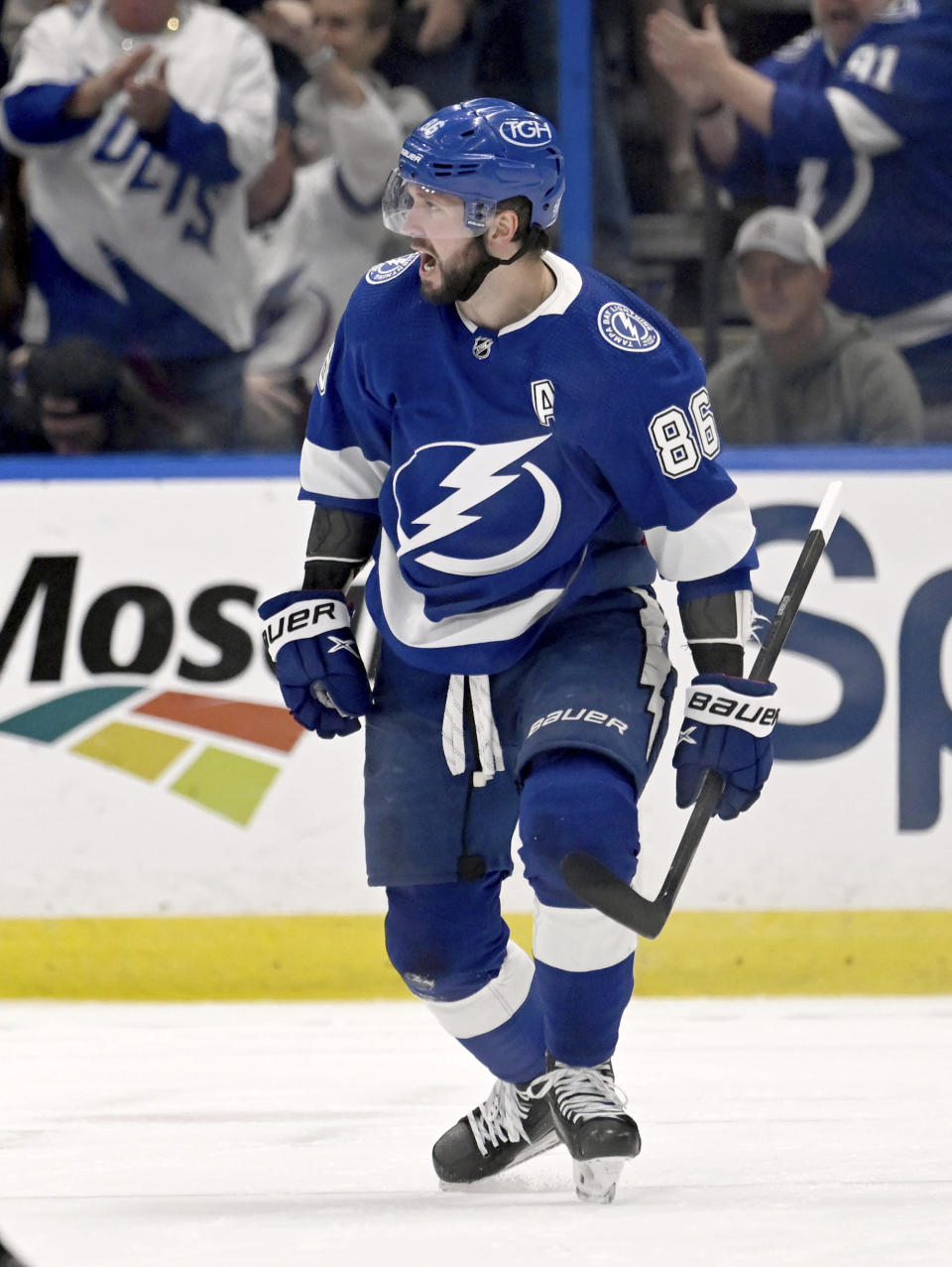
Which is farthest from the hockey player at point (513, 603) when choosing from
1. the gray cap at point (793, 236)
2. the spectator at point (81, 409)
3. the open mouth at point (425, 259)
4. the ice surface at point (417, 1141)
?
the gray cap at point (793, 236)

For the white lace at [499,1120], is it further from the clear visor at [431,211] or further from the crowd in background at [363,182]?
the crowd in background at [363,182]

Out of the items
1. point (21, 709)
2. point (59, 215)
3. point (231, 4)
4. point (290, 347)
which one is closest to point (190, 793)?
point (21, 709)

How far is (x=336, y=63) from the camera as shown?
411 cm

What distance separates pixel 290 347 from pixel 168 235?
0.34 m

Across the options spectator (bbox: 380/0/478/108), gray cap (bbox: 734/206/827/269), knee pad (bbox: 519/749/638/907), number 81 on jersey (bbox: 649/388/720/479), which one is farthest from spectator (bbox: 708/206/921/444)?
knee pad (bbox: 519/749/638/907)

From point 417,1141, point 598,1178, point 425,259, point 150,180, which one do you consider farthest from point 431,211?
point 150,180

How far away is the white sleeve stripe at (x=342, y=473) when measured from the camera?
2.46m

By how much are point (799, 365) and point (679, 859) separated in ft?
6.53

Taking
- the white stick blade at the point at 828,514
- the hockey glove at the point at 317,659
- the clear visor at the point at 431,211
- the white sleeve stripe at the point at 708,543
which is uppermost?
the clear visor at the point at 431,211

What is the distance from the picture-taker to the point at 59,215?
13.6ft

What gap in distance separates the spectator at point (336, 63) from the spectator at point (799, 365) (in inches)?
29.7

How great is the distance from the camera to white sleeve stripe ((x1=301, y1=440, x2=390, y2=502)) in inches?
97.0

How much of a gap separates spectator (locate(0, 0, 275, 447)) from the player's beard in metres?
1.86

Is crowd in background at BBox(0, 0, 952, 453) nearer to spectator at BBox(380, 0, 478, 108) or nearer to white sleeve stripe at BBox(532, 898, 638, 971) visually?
spectator at BBox(380, 0, 478, 108)
